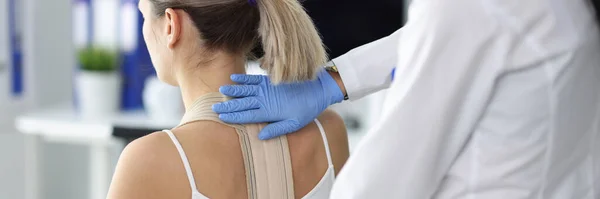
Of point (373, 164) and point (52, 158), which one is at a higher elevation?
point (373, 164)

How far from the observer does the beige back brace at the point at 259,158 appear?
3.76 feet

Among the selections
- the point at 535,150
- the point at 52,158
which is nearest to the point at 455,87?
the point at 535,150

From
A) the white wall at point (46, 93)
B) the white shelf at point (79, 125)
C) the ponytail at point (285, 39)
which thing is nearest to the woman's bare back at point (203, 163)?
the ponytail at point (285, 39)

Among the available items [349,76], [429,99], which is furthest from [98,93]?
[429,99]

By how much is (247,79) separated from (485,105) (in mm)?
464

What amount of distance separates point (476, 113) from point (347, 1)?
198cm

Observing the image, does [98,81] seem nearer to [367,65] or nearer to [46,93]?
[46,93]

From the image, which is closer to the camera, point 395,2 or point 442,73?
point 442,73

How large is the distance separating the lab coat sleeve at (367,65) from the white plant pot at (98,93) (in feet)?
5.62

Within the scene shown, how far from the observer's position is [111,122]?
2771 millimetres

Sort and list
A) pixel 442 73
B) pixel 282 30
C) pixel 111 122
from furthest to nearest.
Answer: pixel 111 122
pixel 282 30
pixel 442 73

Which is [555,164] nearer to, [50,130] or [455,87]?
[455,87]

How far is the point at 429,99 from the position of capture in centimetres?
85

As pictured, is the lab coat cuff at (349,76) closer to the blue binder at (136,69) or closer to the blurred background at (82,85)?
the blurred background at (82,85)
